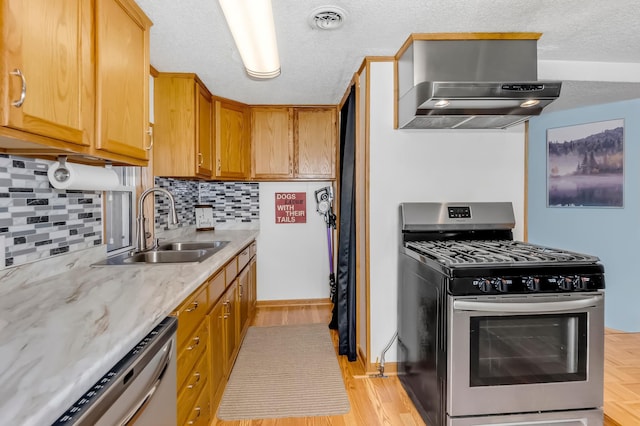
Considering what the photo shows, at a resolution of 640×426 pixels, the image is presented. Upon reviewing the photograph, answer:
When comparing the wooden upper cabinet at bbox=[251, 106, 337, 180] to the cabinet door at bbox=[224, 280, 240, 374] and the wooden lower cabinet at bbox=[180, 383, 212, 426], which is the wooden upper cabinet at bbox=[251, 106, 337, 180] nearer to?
the cabinet door at bbox=[224, 280, 240, 374]

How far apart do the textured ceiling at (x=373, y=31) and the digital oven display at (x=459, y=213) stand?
111 centimetres

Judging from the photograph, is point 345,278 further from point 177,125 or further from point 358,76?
point 177,125

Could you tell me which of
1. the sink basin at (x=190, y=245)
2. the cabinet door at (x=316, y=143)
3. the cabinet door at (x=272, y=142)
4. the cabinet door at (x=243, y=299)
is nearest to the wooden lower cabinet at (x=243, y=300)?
the cabinet door at (x=243, y=299)

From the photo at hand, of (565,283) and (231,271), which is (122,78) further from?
(565,283)

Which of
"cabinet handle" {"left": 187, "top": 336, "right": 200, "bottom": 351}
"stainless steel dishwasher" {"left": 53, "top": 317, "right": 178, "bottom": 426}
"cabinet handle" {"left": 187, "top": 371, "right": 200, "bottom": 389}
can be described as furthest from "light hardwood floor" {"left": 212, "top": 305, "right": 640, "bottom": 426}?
"stainless steel dishwasher" {"left": 53, "top": 317, "right": 178, "bottom": 426}

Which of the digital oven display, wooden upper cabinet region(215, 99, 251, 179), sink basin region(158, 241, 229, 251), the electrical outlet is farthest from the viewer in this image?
wooden upper cabinet region(215, 99, 251, 179)

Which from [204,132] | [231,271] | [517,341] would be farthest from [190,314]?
[204,132]

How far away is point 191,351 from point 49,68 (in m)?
1.15

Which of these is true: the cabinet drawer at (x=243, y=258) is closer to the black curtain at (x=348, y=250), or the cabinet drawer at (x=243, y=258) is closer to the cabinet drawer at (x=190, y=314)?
the black curtain at (x=348, y=250)

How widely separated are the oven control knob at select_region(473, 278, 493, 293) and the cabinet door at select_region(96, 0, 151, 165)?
5.71 ft

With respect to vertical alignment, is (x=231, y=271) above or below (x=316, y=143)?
below

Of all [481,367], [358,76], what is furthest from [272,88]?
[481,367]

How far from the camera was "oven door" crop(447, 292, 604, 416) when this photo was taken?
1570 millimetres

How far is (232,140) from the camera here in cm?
332
